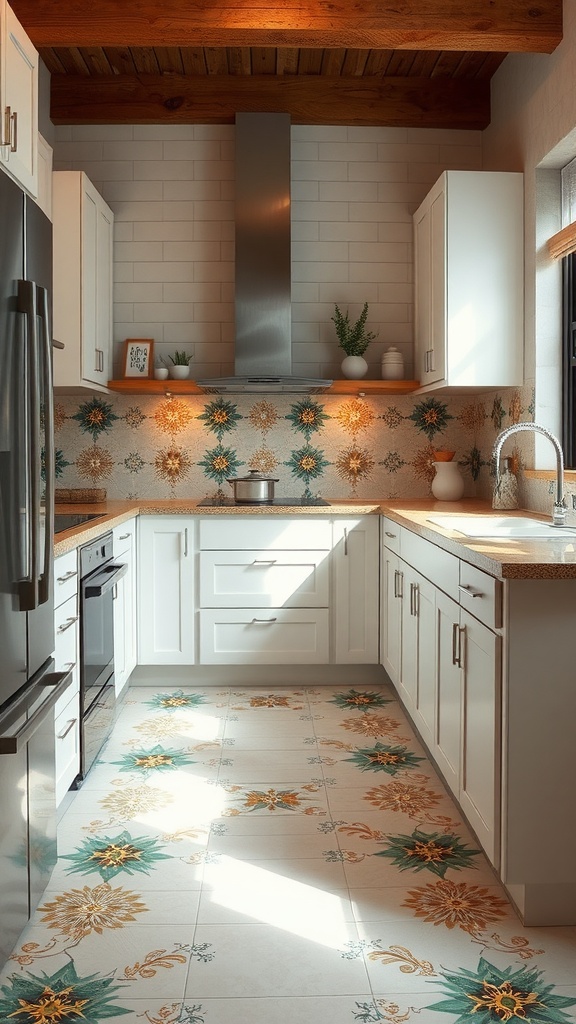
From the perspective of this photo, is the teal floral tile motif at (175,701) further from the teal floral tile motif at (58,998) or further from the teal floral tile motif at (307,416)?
the teal floral tile motif at (58,998)

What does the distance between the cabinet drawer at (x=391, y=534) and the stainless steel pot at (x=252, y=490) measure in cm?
63

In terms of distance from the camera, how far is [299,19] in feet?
10.9

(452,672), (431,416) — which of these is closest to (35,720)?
(452,672)

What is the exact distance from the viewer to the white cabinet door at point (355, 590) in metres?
4.27

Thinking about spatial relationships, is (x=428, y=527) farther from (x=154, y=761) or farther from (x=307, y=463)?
(x=307, y=463)

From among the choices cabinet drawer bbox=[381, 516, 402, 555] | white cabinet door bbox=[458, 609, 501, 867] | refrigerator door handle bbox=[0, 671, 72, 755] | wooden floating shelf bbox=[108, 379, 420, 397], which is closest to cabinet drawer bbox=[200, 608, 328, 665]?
cabinet drawer bbox=[381, 516, 402, 555]

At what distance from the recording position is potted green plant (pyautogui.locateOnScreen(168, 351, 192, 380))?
456 centimetres

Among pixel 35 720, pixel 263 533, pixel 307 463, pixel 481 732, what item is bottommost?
pixel 481 732

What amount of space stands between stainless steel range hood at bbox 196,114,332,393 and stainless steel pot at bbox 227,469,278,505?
0.47m

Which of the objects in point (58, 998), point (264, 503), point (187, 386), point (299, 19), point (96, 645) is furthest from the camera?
point (187, 386)

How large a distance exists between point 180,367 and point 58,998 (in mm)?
3222

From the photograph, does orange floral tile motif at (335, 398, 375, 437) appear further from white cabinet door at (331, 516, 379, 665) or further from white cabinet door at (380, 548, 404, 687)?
white cabinet door at (380, 548, 404, 687)

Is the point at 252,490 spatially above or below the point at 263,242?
below

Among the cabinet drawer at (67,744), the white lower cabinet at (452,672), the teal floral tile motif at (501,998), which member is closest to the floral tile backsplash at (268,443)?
the white lower cabinet at (452,672)
